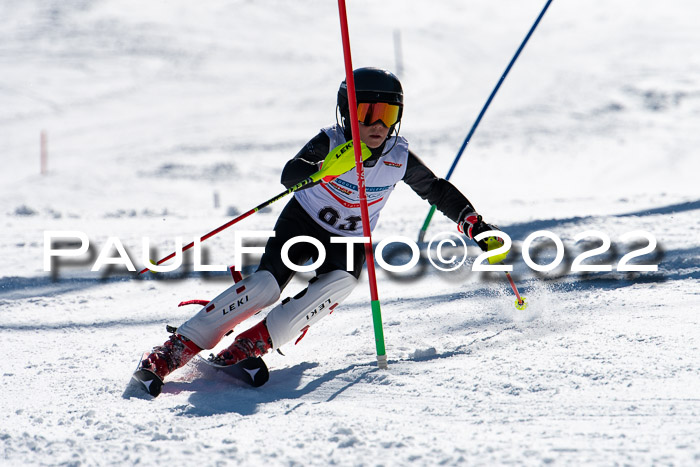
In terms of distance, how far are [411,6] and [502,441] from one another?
2983 centimetres

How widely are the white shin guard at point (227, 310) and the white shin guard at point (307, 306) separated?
0.09 meters

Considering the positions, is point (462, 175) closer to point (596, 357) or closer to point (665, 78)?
point (665, 78)

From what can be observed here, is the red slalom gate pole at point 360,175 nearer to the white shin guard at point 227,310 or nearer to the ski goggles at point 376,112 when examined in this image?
the ski goggles at point 376,112

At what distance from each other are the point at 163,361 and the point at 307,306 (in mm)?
617

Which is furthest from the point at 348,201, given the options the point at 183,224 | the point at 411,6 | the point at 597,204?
the point at 411,6

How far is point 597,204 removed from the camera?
7867 mm

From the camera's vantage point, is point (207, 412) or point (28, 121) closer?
point (207, 412)

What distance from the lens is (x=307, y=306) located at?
9.84 feet

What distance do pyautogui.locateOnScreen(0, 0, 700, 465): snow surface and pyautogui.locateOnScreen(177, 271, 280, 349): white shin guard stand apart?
177 millimetres

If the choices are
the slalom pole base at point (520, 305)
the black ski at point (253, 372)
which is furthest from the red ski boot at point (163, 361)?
the slalom pole base at point (520, 305)

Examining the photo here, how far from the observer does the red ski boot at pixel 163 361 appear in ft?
8.91

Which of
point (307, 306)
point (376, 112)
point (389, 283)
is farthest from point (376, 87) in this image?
point (389, 283)

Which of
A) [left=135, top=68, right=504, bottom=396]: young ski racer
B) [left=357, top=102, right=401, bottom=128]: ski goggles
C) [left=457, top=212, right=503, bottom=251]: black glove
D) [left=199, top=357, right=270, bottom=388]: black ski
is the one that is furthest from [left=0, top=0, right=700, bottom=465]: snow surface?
[left=357, top=102, right=401, bottom=128]: ski goggles

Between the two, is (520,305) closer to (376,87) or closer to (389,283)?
(376,87)
